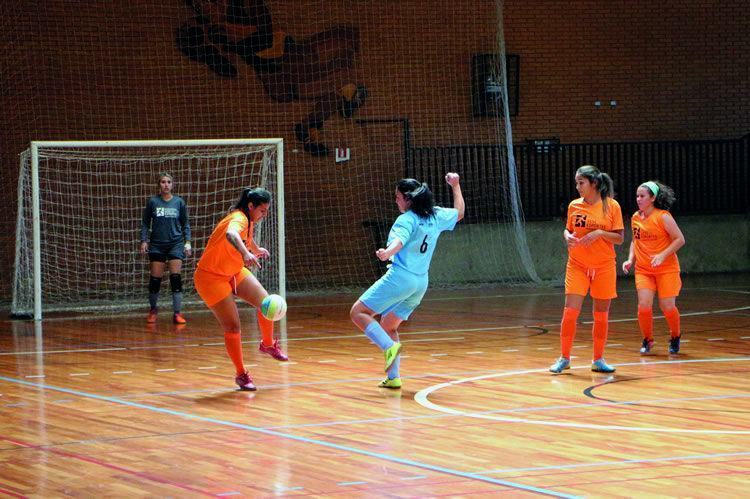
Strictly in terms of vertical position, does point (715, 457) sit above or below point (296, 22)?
below

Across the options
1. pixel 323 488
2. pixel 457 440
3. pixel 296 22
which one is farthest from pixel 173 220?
pixel 323 488

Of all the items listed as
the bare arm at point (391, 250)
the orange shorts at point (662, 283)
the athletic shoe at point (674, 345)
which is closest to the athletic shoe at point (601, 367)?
the athletic shoe at point (674, 345)

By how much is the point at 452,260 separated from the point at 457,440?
44.9 feet

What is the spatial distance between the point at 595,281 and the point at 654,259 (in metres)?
1.46

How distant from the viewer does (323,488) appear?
6.02 meters

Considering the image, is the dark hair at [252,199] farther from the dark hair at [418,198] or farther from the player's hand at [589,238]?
the player's hand at [589,238]

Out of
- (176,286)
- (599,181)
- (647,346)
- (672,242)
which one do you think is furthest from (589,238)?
(176,286)

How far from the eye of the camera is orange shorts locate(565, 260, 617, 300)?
10234mm

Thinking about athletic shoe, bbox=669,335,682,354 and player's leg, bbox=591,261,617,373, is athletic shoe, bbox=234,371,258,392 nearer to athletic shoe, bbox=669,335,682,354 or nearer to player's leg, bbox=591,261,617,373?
player's leg, bbox=591,261,617,373

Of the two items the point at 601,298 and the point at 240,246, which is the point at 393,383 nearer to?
the point at 240,246

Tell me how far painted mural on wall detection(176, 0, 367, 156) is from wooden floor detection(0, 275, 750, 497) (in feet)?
22.8

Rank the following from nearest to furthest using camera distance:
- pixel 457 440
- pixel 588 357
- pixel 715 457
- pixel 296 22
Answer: pixel 715 457 → pixel 457 440 → pixel 588 357 → pixel 296 22

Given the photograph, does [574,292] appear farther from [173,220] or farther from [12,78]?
[12,78]

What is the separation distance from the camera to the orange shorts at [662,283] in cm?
1166
